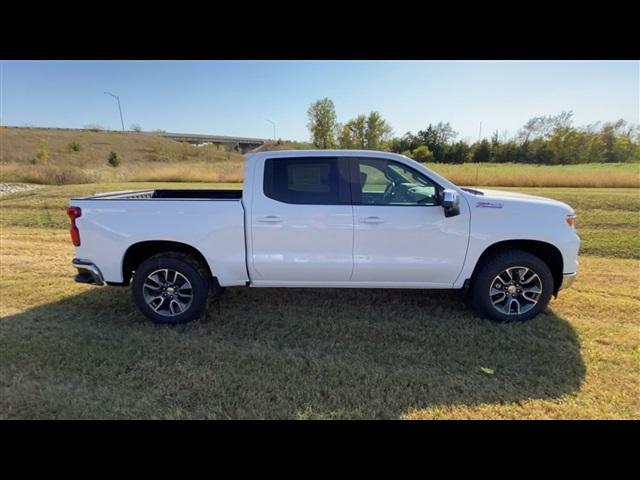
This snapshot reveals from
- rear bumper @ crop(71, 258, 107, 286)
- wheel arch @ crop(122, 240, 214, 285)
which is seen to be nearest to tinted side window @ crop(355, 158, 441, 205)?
wheel arch @ crop(122, 240, 214, 285)

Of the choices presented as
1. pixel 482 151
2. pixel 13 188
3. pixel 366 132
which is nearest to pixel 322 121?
pixel 366 132

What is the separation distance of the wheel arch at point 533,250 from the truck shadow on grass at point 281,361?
1.63ft

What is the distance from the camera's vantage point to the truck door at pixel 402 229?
3537mm

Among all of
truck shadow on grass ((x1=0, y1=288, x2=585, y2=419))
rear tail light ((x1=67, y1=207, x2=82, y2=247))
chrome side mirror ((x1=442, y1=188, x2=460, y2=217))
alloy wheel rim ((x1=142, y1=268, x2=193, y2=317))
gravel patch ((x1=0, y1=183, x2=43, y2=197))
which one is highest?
chrome side mirror ((x1=442, y1=188, x2=460, y2=217))

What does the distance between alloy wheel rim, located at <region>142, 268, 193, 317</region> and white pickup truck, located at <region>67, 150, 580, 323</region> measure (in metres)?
0.01

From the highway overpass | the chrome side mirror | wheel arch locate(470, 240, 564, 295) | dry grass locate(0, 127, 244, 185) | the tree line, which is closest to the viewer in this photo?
the chrome side mirror

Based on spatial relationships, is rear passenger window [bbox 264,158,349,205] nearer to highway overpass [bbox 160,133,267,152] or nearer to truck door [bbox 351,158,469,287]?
truck door [bbox 351,158,469,287]

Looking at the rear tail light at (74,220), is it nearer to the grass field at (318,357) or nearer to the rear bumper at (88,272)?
the rear bumper at (88,272)

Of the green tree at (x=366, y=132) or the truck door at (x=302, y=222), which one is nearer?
the truck door at (x=302, y=222)

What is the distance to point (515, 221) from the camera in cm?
355

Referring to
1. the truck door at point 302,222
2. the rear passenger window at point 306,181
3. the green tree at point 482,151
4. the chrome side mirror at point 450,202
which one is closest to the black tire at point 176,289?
the truck door at point 302,222

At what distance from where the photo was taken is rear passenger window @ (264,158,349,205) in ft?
11.8
